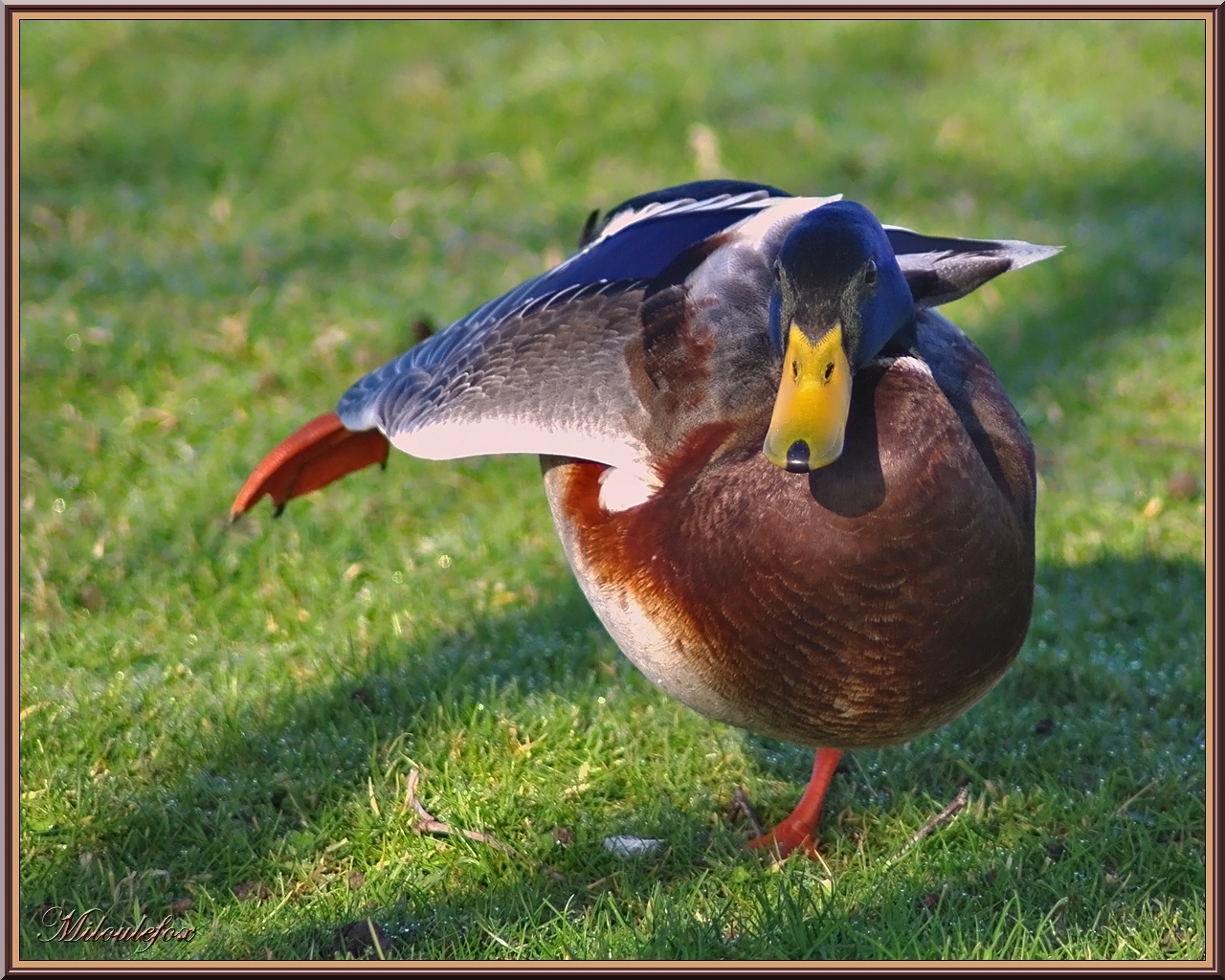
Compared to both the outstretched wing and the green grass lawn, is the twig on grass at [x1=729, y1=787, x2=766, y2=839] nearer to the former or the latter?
the green grass lawn

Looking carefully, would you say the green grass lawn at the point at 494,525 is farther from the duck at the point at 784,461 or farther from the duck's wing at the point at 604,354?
the duck's wing at the point at 604,354

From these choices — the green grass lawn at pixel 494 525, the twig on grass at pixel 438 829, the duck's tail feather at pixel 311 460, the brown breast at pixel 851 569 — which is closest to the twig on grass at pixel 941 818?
the green grass lawn at pixel 494 525

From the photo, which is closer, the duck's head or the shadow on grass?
the duck's head

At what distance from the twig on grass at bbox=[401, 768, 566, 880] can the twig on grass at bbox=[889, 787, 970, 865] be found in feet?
2.46

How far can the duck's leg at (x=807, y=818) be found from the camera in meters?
3.31

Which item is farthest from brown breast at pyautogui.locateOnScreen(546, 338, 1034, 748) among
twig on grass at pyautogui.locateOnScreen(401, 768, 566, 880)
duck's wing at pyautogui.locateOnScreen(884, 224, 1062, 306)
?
twig on grass at pyautogui.locateOnScreen(401, 768, 566, 880)

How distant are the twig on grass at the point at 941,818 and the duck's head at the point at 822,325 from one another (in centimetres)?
107

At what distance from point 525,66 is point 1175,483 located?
13.8 feet

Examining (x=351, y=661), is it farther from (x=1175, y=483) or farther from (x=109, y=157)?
(x=109, y=157)

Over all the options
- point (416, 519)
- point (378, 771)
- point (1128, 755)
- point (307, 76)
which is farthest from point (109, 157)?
point (1128, 755)

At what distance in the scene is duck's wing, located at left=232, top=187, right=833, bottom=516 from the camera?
3.05 m

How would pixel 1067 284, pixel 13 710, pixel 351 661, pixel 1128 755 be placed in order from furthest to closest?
pixel 1067 284, pixel 351 661, pixel 1128 755, pixel 13 710

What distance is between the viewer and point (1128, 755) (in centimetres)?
360

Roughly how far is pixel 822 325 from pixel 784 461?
0.26 meters
